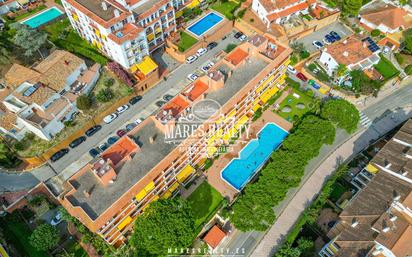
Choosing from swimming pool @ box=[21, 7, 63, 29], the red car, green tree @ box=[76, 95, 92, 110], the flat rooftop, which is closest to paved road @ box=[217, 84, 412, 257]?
the red car

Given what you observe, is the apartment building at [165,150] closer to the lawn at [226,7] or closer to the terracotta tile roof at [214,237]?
the terracotta tile roof at [214,237]

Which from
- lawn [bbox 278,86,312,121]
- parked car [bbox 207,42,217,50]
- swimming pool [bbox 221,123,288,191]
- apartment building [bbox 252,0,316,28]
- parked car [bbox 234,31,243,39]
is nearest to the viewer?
swimming pool [bbox 221,123,288,191]

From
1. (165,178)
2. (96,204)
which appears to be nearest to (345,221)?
(165,178)

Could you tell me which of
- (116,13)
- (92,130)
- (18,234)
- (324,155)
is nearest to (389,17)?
(324,155)

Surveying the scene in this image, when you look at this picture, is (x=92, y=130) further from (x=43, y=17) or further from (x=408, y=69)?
(x=408, y=69)

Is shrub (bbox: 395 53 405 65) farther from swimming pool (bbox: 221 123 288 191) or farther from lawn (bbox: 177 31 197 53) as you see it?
lawn (bbox: 177 31 197 53)

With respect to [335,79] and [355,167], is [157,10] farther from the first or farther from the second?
[355,167]

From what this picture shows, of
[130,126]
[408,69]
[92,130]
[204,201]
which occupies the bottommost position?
[204,201]
